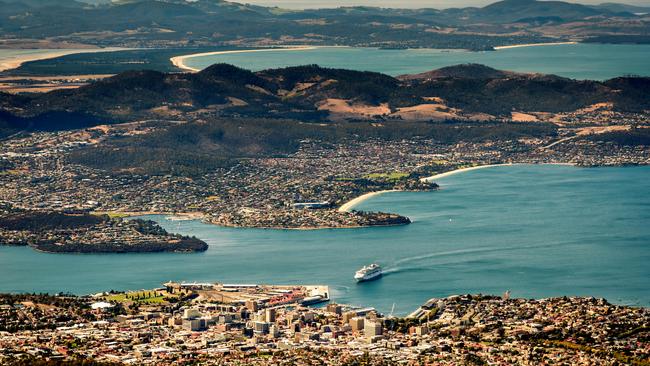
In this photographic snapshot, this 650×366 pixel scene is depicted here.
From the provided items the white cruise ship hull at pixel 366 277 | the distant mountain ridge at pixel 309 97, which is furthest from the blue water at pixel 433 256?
the distant mountain ridge at pixel 309 97

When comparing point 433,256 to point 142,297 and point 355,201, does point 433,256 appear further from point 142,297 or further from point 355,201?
point 355,201

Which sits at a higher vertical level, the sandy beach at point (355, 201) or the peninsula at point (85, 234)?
the peninsula at point (85, 234)

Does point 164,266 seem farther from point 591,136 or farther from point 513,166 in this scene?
point 591,136

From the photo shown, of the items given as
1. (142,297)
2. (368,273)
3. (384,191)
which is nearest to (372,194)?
(384,191)

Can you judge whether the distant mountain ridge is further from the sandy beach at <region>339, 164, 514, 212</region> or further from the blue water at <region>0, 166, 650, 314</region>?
the blue water at <region>0, 166, 650, 314</region>

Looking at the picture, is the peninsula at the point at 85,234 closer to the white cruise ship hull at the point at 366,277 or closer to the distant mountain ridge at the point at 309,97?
the white cruise ship hull at the point at 366,277

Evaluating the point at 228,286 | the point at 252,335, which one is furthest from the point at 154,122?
the point at 252,335

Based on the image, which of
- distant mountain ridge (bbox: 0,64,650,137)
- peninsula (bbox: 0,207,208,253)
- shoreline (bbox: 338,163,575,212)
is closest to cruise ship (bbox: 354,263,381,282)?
peninsula (bbox: 0,207,208,253)
